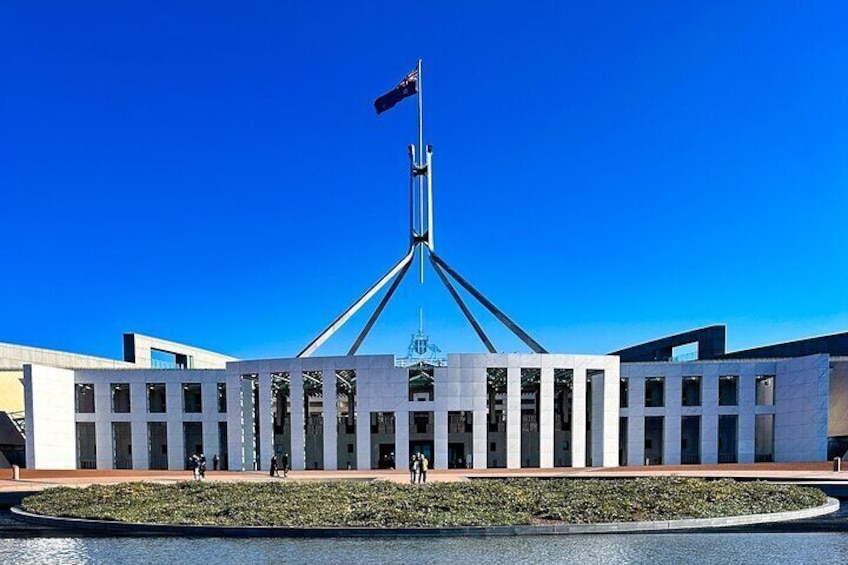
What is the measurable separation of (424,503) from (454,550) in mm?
4490

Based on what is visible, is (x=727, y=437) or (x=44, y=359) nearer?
(x=727, y=437)

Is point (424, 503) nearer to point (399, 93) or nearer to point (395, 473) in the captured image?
point (395, 473)

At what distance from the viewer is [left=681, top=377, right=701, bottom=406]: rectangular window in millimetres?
45656

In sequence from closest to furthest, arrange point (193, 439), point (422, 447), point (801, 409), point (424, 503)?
point (424, 503) → point (801, 409) → point (422, 447) → point (193, 439)

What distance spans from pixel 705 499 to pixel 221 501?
1456 cm

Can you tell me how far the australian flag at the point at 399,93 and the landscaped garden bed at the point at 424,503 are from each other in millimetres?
34270

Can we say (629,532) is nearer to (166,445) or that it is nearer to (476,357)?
(476,357)

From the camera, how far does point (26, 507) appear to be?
1831 centimetres

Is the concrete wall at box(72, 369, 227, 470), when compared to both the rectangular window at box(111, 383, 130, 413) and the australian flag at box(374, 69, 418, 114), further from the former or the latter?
the australian flag at box(374, 69, 418, 114)

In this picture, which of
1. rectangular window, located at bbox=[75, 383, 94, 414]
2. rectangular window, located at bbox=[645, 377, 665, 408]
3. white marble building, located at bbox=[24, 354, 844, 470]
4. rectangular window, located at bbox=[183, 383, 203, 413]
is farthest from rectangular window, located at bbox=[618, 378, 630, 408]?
rectangular window, located at bbox=[75, 383, 94, 414]

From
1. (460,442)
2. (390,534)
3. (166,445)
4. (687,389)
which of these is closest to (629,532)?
(390,534)

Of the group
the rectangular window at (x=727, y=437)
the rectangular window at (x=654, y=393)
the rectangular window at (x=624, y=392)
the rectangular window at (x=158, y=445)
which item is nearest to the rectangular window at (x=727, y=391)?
the rectangular window at (x=727, y=437)

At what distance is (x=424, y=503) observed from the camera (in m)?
16.4

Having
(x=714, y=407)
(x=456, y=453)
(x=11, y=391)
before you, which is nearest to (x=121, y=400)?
(x=11, y=391)
